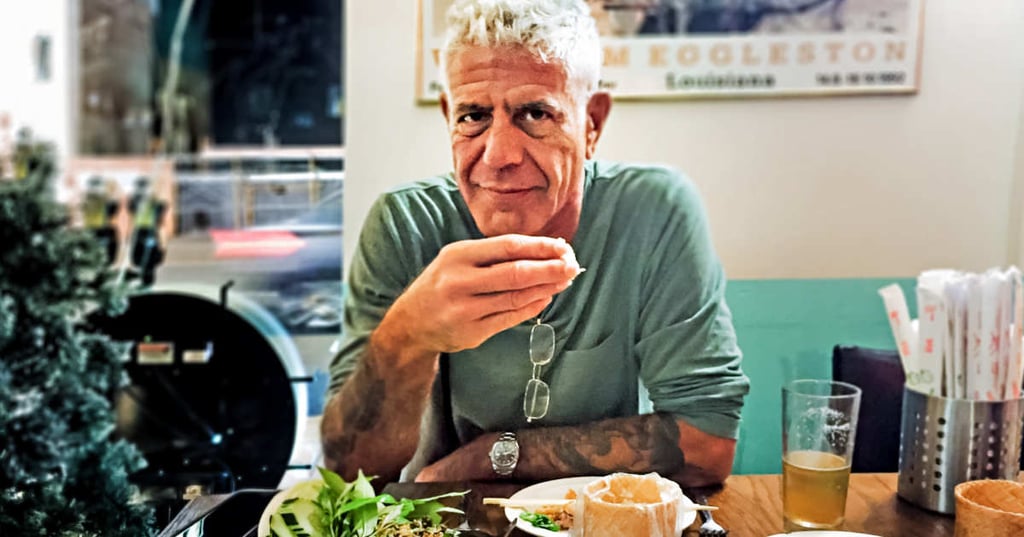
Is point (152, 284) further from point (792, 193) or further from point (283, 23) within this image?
point (792, 193)

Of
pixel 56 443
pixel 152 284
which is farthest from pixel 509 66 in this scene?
pixel 56 443

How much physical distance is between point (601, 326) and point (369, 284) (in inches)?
18.6

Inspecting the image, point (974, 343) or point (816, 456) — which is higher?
point (974, 343)

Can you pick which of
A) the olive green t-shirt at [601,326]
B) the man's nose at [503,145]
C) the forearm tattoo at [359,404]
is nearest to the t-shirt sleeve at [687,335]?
the olive green t-shirt at [601,326]

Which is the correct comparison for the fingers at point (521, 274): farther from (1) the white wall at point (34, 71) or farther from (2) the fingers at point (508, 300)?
(1) the white wall at point (34, 71)

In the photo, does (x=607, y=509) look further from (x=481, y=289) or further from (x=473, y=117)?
(x=473, y=117)

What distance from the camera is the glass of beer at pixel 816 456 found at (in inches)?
54.4

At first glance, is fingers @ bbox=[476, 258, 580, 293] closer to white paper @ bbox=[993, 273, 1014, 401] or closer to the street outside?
the street outside

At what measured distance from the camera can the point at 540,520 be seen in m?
1.35

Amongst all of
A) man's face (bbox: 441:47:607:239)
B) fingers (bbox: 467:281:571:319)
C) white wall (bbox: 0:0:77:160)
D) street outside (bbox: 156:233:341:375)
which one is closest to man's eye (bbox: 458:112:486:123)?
man's face (bbox: 441:47:607:239)

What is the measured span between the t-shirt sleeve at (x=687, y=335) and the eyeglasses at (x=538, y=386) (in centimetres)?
18

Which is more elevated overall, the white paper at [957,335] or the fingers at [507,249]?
the fingers at [507,249]

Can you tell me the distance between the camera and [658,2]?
1.73 meters

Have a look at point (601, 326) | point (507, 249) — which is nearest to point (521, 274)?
point (507, 249)
